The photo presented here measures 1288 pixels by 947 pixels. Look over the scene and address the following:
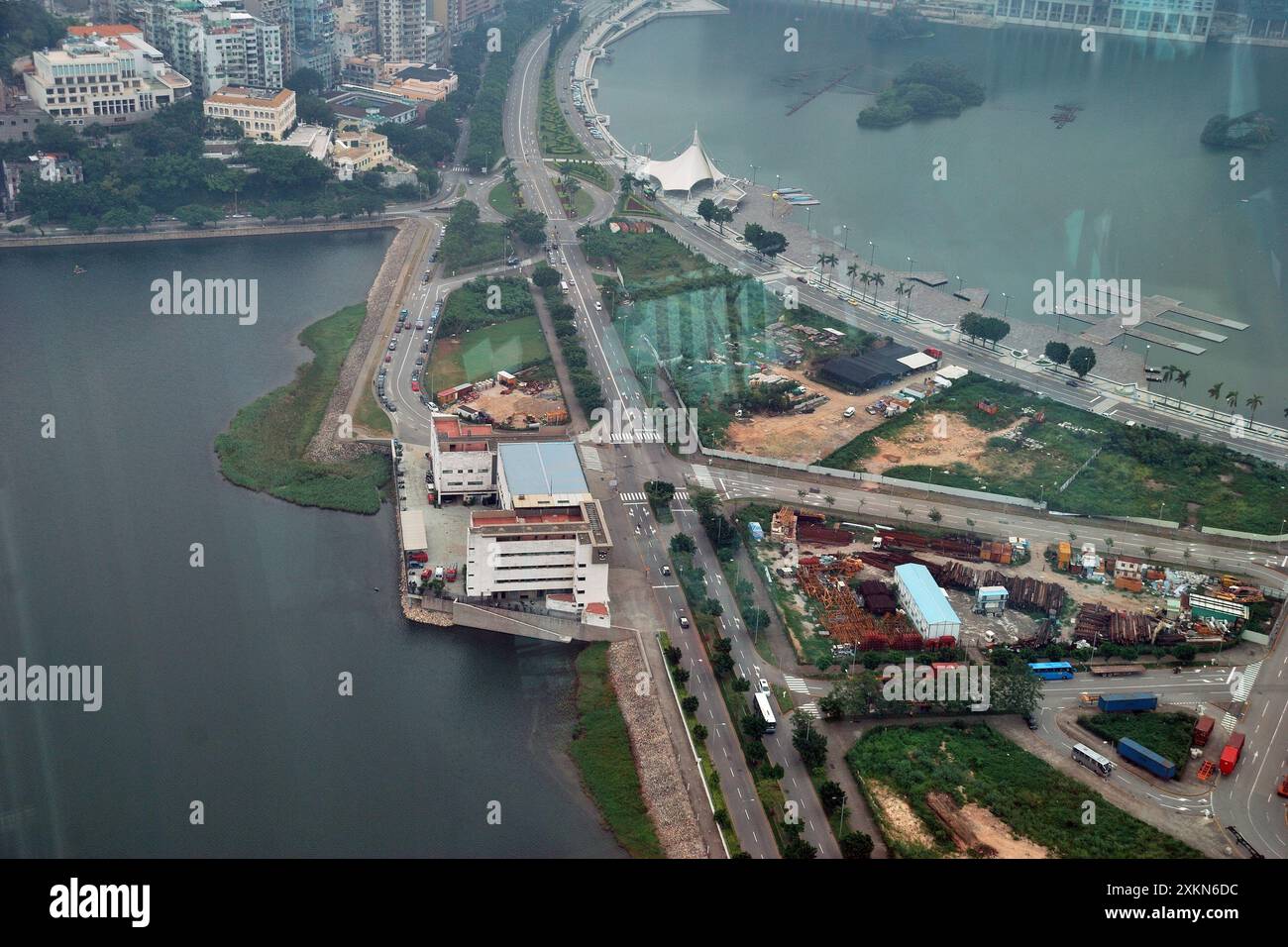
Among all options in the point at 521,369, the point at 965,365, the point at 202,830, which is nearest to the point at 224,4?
the point at 521,369

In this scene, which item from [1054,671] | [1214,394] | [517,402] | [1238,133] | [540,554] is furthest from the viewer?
[1238,133]

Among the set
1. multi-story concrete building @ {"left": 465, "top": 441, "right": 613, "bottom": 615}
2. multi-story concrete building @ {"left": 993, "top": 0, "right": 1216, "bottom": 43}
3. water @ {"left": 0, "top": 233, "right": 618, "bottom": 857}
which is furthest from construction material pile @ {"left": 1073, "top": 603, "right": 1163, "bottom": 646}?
multi-story concrete building @ {"left": 993, "top": 0, "right": 1216, "bottom": 43}

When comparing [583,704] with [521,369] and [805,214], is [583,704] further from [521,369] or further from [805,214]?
[805,214]

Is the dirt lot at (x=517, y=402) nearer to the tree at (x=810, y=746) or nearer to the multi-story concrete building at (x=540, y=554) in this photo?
the multi-story concrete building at (x=540, y=554)

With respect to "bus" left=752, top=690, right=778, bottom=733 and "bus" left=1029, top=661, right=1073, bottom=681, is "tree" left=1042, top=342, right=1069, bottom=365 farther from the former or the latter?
"bus" left=752, top=690, right=778, bottom=733

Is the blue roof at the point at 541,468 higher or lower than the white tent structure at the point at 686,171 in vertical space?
lower

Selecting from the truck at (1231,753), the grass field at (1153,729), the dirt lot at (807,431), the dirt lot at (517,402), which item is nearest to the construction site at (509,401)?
the dirt lot at (517,402)

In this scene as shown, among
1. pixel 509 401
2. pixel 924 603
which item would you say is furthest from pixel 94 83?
pixel 924 603

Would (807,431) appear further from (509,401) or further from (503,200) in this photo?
(503,200)
